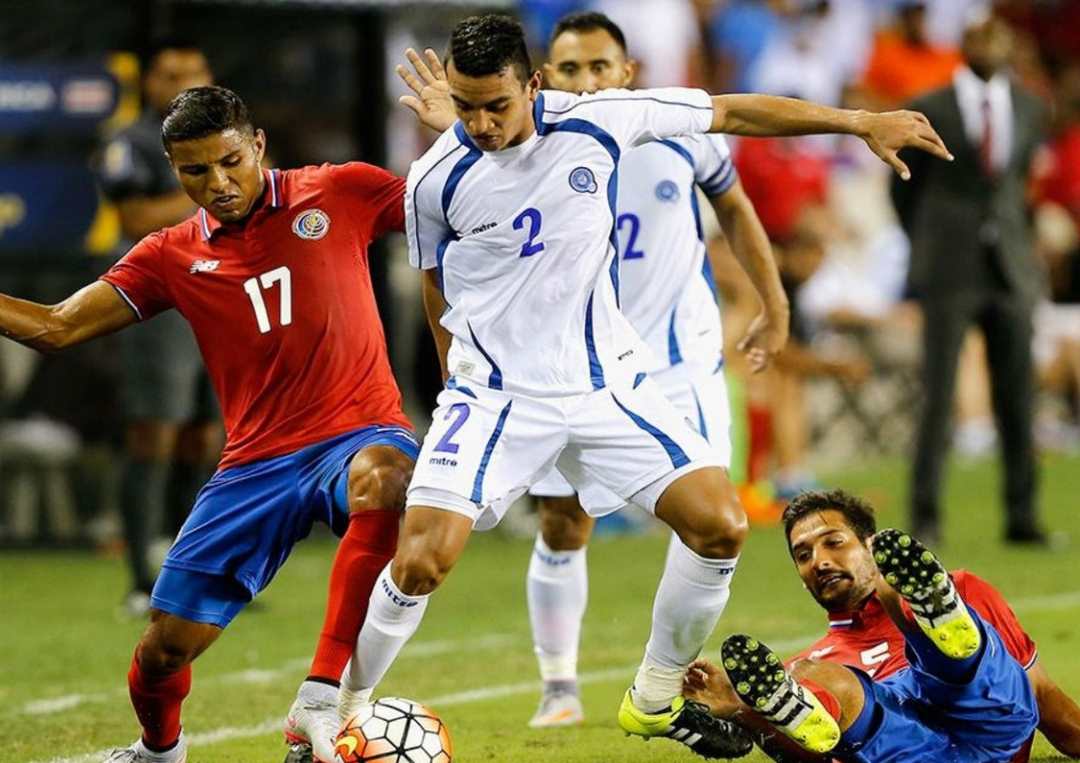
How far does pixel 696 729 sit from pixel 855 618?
65 centimetres

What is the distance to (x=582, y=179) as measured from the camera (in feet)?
21.8

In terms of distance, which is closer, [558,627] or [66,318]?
[66,318]

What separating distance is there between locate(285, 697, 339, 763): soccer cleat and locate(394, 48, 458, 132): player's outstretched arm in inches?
76.5

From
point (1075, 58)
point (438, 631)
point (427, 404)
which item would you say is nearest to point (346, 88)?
point (427, 404)

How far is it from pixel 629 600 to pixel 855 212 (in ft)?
29.2

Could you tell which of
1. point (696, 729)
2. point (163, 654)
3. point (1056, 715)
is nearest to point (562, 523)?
point (696, 729)

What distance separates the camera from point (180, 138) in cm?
668

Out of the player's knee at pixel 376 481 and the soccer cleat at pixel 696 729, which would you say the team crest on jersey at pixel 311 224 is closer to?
the player's knee at pixel 376 481

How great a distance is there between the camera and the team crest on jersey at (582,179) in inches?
261

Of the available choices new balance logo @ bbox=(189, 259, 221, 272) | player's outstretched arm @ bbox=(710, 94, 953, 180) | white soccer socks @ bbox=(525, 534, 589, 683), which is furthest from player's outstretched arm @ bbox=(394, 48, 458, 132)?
white soccer socks @ bbox=(525, 534, 589, 683)

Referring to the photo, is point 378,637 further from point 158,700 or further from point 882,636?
point 882,636

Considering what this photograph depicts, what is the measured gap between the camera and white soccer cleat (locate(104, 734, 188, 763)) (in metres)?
6.83

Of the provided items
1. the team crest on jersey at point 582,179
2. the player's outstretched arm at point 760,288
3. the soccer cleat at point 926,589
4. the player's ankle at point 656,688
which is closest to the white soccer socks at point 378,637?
the player's ankle at point 656,688

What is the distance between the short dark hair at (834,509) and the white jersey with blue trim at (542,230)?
27.5 inches
